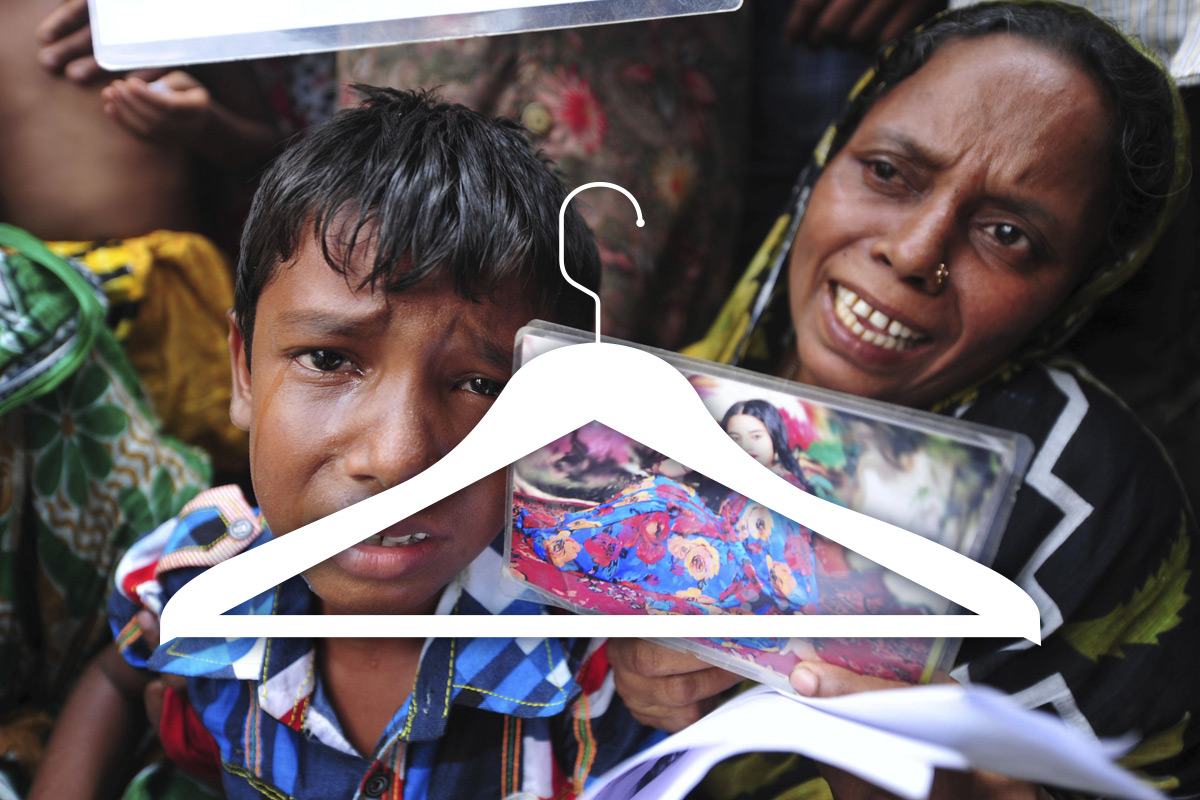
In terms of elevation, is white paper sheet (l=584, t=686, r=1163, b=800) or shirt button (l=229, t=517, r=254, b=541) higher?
white paper sheet (l=584, t=686, r=1163, b=800)

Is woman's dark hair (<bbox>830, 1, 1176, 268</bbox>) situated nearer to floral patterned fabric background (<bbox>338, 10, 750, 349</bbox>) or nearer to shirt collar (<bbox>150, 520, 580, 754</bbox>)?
floral patterned fabric background (<bbox>338, 10, 750, 349</bbox>)

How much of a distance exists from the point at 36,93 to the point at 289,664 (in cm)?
77

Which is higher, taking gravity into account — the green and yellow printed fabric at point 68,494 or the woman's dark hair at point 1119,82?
the woman's dark hair at point 1119,82

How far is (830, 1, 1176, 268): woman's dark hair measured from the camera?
774 mm

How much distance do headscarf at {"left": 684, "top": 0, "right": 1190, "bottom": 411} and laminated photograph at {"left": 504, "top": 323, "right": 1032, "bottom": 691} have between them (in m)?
0.37

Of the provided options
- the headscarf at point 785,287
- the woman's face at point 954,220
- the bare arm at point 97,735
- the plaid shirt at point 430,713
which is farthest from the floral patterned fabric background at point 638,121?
the bare arm at point 97,735

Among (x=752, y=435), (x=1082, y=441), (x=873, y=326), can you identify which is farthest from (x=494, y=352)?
(x=1082, y=441)

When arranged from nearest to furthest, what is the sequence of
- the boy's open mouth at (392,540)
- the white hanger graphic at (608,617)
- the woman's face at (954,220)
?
the white hanger graphic at (608,617)
the boy's open mouth at (392,540)
the woman's face at (954,220)

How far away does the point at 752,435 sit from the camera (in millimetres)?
644

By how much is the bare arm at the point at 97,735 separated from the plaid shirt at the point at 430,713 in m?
0.15

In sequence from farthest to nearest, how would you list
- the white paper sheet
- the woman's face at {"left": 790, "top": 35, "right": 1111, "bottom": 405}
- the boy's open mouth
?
the woman's face at {"left": 790, "top": 35, "right": 1111, "bottom": 405}
the boy's open mouth
the white paper sheet

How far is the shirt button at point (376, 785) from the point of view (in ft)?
2.40

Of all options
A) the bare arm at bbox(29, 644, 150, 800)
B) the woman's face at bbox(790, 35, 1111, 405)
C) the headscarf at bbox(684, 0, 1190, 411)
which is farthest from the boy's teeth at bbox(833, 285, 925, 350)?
the bare arm at bbox(29, 644, 150, 800)

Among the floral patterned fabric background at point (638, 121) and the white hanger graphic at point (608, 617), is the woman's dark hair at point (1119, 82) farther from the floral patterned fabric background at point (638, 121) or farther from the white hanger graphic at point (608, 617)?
the white hanger graphic at point (608, 617)
